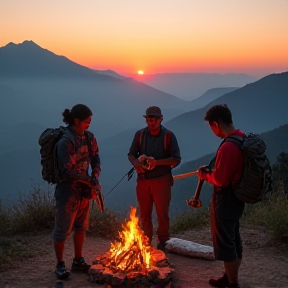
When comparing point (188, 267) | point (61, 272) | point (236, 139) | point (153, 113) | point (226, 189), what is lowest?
point (188, 267)

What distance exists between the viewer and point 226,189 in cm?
397

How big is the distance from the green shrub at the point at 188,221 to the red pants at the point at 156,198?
188 cm

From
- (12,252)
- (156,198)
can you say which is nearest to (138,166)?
(156,198)

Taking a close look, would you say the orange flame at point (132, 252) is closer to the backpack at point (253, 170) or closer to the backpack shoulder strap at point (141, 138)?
the backpack shoulder strap at point (141, 138)

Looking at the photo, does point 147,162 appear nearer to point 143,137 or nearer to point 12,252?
point 143,137

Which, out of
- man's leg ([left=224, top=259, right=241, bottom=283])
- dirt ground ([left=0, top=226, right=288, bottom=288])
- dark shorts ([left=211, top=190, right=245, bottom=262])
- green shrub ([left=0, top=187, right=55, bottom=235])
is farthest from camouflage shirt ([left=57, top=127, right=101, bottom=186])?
green shrub ([left=0, top=187, right=55, bottom=235])

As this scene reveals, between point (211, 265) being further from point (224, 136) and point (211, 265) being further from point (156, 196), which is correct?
point (224, 136)

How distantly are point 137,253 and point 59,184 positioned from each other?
1.17 metres

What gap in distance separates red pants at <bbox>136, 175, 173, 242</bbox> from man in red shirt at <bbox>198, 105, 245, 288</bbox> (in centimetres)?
136

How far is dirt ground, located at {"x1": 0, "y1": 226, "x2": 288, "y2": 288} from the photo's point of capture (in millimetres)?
4698

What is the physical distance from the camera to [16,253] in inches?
226

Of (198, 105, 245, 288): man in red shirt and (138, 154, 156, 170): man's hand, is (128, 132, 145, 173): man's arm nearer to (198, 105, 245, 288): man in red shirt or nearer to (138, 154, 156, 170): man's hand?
(138, 154, 156, 170): man's hand

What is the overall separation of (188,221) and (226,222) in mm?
3887

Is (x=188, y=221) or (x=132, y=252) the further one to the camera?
(x=188, y=221)
